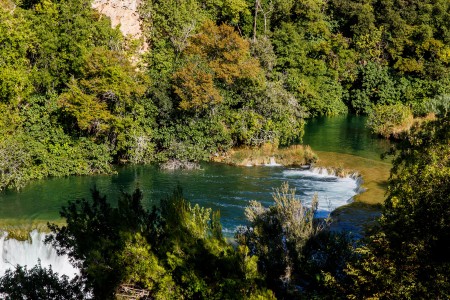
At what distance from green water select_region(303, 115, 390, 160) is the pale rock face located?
18.2 m

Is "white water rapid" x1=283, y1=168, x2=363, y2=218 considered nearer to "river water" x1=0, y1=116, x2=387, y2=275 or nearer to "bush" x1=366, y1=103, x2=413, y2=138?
"river water" x1=0, y1=116, x2=387, y2=275

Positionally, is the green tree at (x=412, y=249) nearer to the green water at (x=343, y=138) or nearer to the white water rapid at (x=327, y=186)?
the white water rapid at (x=327, y=186)

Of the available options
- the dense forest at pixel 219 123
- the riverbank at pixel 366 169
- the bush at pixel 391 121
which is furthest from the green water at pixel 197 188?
the bush at pixel 391 121

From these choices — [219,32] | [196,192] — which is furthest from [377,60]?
[196,192]

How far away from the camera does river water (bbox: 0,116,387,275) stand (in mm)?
22344

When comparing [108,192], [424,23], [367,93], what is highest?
[424,23]

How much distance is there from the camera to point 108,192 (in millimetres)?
26047

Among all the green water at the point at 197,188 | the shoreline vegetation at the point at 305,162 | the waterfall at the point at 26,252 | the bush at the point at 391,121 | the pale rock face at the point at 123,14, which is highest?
the pale rock face at the point at 123,14

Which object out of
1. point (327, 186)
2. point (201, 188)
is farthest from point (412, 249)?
point (201, 188)

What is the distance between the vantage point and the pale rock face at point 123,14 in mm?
42031

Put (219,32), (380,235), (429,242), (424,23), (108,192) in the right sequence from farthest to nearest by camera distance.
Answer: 1. (424,23)
2. (219,32)
3. (108,192)
4. (380,235)
5. (429,242)

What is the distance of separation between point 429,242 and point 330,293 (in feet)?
8.29

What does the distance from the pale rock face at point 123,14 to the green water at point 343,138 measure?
18.2 meters

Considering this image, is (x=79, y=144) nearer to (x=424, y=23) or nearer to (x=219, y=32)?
(x=219, y=32)
